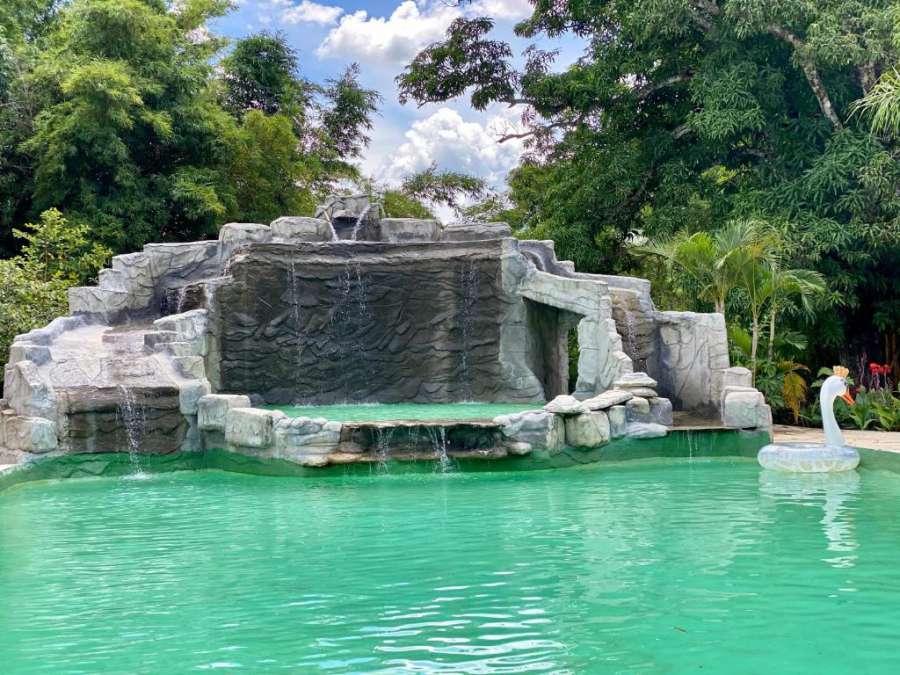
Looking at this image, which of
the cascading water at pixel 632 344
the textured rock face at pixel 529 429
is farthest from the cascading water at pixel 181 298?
the cascading water at pixel 632 344

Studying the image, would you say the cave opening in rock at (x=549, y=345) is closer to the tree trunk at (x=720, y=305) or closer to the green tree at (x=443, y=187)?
the tree trunk at (x=720, y=305)

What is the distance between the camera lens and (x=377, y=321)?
14.4m

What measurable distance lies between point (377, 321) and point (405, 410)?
2.12 metres

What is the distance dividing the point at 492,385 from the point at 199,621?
381 inches

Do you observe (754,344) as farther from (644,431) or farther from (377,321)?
(377,321)

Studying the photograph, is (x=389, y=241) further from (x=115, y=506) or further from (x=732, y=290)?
(x=115, y=506)

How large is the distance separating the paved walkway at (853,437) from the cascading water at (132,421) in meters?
7.09

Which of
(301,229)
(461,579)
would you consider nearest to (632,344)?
(301,229)

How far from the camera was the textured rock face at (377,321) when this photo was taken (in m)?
14.0

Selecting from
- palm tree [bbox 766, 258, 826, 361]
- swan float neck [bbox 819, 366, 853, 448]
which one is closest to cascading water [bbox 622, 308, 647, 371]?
palm tree [bbox 766, 258, 826, 361]

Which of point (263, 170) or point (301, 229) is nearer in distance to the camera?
point (301, 229)

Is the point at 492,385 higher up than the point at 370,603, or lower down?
higher up

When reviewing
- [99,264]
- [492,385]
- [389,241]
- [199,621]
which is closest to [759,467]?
[492,385]

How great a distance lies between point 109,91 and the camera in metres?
16.9
